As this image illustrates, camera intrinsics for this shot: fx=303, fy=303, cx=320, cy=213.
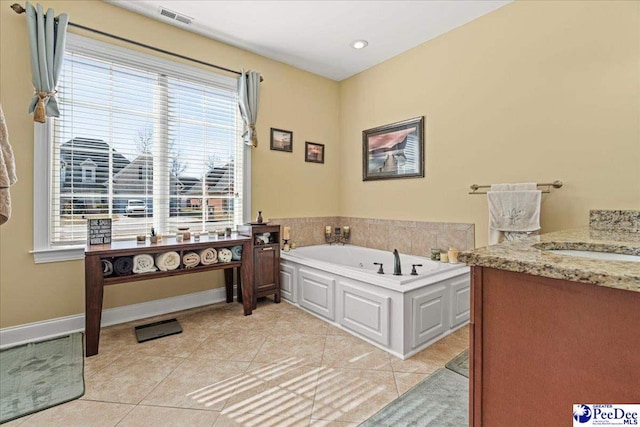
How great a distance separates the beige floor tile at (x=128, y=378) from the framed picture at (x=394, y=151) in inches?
112

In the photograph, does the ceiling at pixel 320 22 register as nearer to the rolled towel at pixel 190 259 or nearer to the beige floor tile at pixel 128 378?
the rolled towel at pixel 190 259

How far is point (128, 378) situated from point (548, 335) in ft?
7.33

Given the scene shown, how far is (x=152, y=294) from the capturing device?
115 inches

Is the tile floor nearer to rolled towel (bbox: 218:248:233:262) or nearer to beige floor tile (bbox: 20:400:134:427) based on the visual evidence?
beige floor tile (bbox: 20:400:134:427)

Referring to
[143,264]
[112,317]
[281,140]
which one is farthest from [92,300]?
[281,140]

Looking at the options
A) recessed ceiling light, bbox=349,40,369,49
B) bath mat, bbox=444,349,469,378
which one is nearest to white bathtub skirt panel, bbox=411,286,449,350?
bath mat, bbox=444,349,469,378

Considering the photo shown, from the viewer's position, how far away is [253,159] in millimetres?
3520

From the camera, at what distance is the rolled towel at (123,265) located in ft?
7.64

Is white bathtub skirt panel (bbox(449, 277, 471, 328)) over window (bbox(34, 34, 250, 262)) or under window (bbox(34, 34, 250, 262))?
under

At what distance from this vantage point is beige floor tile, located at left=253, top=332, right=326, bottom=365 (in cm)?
216

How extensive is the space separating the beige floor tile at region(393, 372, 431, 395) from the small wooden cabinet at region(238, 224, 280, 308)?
1.64 metres

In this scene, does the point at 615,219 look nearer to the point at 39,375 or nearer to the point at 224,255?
the point at 224,255

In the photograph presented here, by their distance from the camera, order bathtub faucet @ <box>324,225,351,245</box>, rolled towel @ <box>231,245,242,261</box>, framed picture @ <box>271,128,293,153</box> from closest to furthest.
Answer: rolled towel @ <box>231,245,242,261</box>
framed picture @ <box>271,128,293,153</box>
bathtub faucet @ <box>324,225,351,245</box>

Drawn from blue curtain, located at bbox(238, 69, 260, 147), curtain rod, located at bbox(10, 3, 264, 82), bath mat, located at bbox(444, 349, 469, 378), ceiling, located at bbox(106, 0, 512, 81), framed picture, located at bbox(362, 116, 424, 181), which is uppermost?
ceiling, located at bbox(106, 0, 512, 81)
